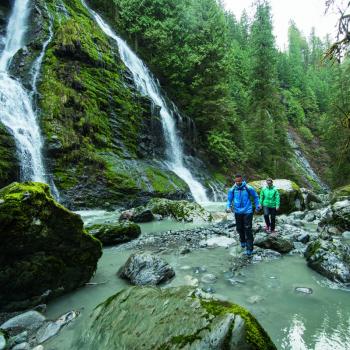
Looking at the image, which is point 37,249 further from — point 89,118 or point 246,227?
Result: point 89,118

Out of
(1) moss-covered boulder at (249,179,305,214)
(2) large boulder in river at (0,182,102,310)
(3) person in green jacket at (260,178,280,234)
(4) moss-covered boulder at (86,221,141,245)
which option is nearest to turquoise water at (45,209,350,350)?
(2) large boulder in river at (0,182,102,310)

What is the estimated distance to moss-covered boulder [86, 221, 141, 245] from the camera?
30.1ft

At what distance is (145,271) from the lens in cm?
600

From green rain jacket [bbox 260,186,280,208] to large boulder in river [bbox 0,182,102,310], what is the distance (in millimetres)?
6170

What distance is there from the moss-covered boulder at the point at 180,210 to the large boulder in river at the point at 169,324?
9.52 m

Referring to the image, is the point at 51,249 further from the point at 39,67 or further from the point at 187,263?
the point at 39,67

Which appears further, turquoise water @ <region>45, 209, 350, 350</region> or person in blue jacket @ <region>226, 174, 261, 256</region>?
person in blue jacket @ <region>226, 174, 261, 256</region>

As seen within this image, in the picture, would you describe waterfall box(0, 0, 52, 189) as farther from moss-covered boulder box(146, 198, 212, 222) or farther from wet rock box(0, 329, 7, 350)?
wet rock box(0, 329, 7, 350)

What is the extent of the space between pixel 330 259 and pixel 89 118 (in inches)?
654

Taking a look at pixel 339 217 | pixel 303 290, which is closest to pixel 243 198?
pixel 303 290

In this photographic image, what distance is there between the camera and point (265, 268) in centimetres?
659

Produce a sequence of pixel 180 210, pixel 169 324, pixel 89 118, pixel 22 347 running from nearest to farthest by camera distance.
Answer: pixel 169 324 < pixel 22 347 < pixel 180 210 < pixel 89 118

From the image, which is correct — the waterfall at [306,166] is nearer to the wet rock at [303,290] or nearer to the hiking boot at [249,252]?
the hiking boot at [249,252]

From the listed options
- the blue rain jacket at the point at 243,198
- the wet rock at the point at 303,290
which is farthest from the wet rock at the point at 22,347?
the blue rain jacket at the point at 243,198
